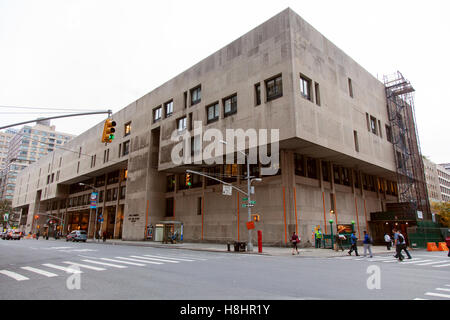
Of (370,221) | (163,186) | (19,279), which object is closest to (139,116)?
(163,186)

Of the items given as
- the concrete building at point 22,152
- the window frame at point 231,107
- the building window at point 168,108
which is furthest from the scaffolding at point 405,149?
the concrete building at point 22,152

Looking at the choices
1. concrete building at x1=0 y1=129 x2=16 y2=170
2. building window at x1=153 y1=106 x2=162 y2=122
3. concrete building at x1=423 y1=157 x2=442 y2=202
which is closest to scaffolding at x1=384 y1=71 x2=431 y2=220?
building window at x1=153 y1=106 x2=162 y2=122

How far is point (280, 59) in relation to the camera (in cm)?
3156

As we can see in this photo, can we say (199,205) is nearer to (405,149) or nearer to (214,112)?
(214,112)

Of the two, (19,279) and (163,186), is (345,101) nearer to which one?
(163,186)

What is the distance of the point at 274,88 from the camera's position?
106 ft

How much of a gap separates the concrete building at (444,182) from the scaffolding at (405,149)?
65.7m

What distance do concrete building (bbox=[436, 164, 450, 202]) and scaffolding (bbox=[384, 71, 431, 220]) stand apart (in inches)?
2588

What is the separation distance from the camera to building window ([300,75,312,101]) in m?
31.8

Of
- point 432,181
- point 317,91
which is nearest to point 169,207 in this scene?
point 317,91

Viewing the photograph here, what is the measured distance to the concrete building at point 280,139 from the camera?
31.6 m

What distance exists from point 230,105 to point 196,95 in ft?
25.6

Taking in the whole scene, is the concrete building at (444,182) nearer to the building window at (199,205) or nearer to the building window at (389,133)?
the building window at (389,133)
